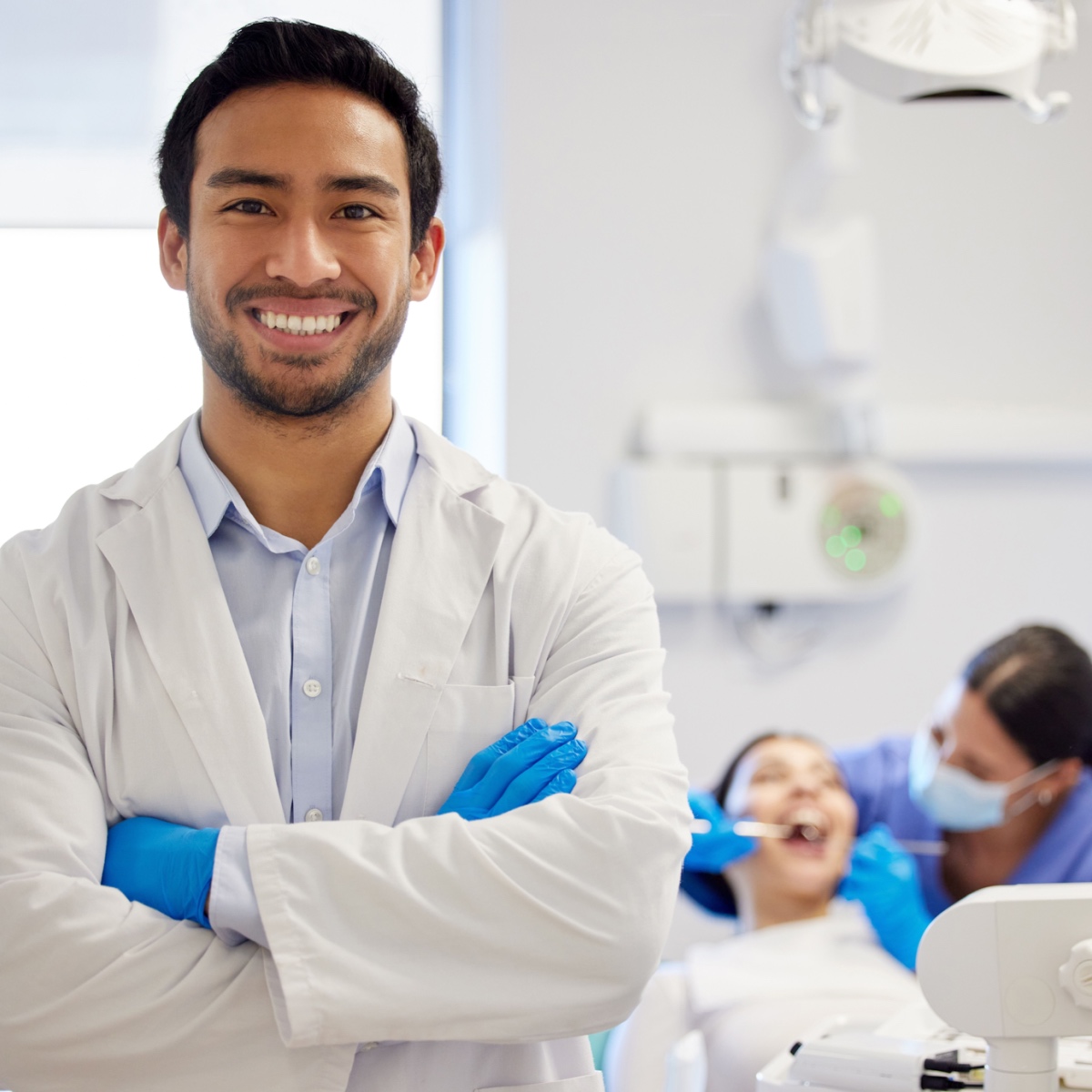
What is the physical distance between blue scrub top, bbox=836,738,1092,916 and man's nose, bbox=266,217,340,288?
5.94 feet

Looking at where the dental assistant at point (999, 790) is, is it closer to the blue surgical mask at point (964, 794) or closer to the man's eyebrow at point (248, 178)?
the blue surgical mask at point (964, 794)

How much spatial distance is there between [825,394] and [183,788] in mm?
1875

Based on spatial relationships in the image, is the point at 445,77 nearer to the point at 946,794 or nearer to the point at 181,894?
the point at 946,794

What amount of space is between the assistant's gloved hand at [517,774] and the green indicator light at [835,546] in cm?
161

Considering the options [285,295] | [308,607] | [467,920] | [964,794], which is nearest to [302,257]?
[285,295]

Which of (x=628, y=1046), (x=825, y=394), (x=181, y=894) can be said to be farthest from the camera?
(x=825, y=394)

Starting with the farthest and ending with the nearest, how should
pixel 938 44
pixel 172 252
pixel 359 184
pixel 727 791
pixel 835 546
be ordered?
1. pixel 835 546
2. pixel 727 791
3. pixel 938 44
4. pixel 172 252
5. pixel 359 184

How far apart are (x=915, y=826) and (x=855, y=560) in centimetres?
56

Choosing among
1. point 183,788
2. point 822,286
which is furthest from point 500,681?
point 822,286

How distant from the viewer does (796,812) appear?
8.02ft

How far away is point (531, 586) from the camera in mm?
1267

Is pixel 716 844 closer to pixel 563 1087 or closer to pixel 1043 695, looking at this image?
pixel 1043 695

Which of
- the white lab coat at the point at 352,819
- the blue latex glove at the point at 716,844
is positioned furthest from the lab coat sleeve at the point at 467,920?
the blue latex glove at the point at 716,844

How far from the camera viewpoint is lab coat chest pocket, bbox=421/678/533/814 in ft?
3.87
